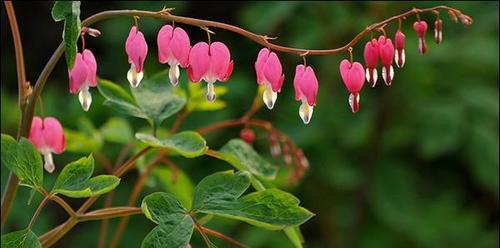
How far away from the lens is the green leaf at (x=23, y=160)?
47.5 inches

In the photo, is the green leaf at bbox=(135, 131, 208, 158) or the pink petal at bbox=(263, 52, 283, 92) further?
the green leaf at bbox=(135, 131, 208, 158)

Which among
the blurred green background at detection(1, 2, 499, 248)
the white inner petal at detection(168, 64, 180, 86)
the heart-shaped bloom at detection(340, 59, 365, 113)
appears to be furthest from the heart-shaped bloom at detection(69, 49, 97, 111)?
the blurred green background at detection(1, 2, 499, 248)

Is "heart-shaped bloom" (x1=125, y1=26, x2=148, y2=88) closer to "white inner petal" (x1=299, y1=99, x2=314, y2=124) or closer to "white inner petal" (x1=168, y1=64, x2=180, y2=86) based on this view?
"white inner petal" (x1=168, y1=64, x2=180, y2=86)

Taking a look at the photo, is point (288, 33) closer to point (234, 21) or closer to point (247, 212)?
point (234, 21)

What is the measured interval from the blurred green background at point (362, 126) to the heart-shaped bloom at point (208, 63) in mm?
1164

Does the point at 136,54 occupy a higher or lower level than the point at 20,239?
higher

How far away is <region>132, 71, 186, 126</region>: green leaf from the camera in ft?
5.03

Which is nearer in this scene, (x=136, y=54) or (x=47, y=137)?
(x=136, y=54)

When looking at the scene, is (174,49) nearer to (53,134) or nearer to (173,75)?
(173,75)

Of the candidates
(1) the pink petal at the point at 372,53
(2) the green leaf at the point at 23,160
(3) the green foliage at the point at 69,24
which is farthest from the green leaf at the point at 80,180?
(1) the pink petal at the point at 372,53

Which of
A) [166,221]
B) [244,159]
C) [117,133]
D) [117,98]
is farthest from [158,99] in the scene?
[166,221]

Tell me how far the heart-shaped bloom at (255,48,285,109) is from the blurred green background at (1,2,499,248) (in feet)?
3.82

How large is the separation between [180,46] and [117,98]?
1.00 ft

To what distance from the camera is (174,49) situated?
49.3 inches
